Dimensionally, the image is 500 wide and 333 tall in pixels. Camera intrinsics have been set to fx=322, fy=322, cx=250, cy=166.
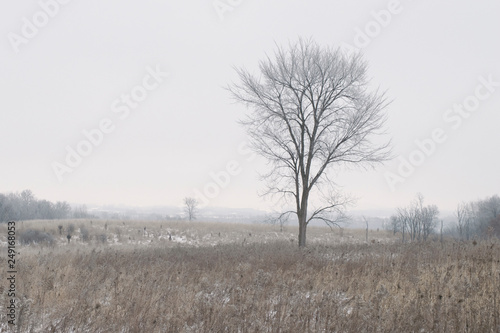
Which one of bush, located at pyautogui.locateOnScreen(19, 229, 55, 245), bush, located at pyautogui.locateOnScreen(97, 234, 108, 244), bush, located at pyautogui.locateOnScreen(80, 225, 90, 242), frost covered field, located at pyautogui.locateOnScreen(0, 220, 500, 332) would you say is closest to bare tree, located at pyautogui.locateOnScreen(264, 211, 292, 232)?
frost covered field, located at pyautogui.locateOnScreen(0, 220, 500, 332)

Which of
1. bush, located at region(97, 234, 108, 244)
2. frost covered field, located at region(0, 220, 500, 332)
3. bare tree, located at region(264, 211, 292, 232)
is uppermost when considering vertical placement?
bare tree, located at region(264, 211, 292, 232)

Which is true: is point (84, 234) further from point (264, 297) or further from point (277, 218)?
point (264, 297)

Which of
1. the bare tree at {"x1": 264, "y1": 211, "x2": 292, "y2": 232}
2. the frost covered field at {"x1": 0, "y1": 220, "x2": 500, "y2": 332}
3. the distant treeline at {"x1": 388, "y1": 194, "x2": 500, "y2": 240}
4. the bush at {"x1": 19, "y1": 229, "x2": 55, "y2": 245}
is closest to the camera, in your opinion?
the frost covered field at {"x1": 0, "y1": 220, "x2": 500, "y2": 332}

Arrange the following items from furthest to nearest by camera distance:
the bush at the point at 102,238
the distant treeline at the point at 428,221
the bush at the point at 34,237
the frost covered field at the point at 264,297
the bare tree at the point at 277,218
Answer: the distant treeline at the point at 428,221, the bush at the point at 102,238, the bush at the point at 34,237, the bare tree at the point at 277,218, the frost covered field at the point at 264,297

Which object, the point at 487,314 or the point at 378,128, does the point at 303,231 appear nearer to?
the point at 378,128

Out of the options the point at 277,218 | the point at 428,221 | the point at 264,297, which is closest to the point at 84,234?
the point at 277,218

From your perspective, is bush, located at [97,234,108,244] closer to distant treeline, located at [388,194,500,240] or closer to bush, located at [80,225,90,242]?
bush, located at [80,225,90,242]

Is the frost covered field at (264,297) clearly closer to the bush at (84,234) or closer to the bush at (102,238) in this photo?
the bush at (102,238)

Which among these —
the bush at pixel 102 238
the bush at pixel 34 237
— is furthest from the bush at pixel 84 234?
the bush at pixel 34 237

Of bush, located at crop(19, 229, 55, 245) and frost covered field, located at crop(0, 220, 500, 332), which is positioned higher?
frost covered field, located at crop(0, 220, 500, 332)

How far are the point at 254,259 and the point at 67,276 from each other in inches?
201

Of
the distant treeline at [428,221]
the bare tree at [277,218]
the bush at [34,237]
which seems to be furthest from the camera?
the distant treeline at [428,221]

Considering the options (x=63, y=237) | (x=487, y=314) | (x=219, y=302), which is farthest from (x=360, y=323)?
(x=63, y=237)

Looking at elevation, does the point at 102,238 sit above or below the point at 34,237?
below
